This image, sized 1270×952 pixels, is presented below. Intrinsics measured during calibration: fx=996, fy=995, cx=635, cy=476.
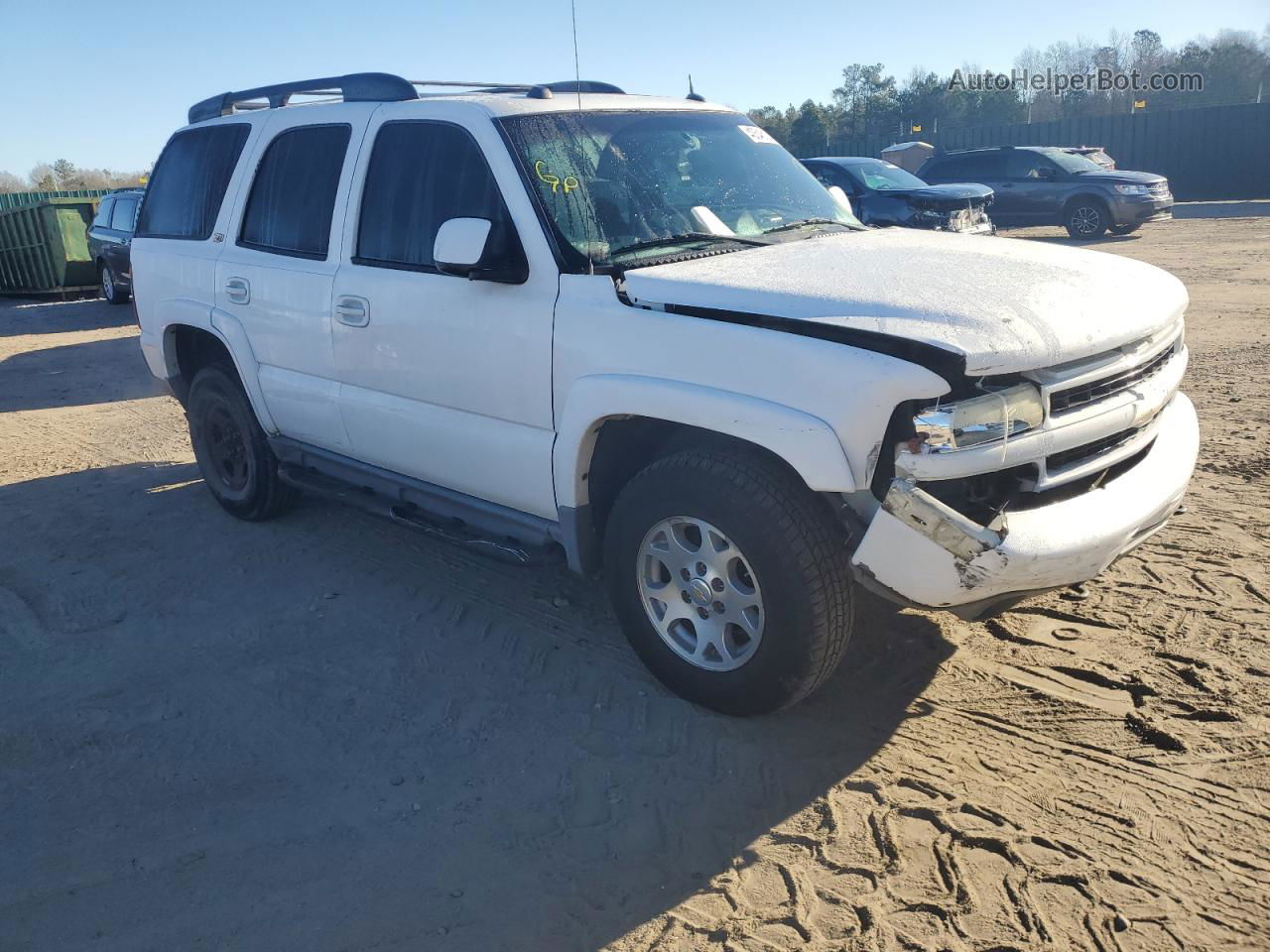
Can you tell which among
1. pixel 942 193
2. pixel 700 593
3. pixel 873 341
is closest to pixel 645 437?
pixel 700 593

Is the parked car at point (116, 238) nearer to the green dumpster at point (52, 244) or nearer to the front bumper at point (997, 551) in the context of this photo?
the green dumpster at point (52, 244)

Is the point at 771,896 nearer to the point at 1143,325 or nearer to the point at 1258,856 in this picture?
the point at 1258,856

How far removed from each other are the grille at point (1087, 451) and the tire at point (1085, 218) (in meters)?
16.1

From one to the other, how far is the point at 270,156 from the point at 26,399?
637 cm

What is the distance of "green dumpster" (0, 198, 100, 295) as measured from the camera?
18.1 m

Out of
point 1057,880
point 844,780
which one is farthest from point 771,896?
point 1057,880

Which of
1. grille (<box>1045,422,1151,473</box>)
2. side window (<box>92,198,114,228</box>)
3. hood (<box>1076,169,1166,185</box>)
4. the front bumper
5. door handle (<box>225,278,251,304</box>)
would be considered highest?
side window (<box>92,198,114,228</box>)

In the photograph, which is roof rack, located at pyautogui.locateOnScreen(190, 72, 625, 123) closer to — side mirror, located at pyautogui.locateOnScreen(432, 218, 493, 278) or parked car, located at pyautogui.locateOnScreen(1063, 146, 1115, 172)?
side mirror, located at pyautogui.locateOnScreen(432, 218, 493, 278)

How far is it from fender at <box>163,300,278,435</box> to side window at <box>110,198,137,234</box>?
38.8 ft

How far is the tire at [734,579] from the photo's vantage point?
123 inches

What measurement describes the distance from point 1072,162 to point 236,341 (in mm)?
17196

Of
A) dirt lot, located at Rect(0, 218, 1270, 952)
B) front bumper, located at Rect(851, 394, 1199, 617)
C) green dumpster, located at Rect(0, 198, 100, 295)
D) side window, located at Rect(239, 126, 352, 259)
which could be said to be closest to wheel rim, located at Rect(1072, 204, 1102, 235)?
dirt lot, located at Rect(0, 218, 1270, 952)

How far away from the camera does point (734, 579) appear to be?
11.0 feet

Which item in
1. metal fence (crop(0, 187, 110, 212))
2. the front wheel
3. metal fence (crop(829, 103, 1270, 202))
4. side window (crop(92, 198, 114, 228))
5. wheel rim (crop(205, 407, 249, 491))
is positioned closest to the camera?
wheel rim (crop(205, 407, 249, 491))
